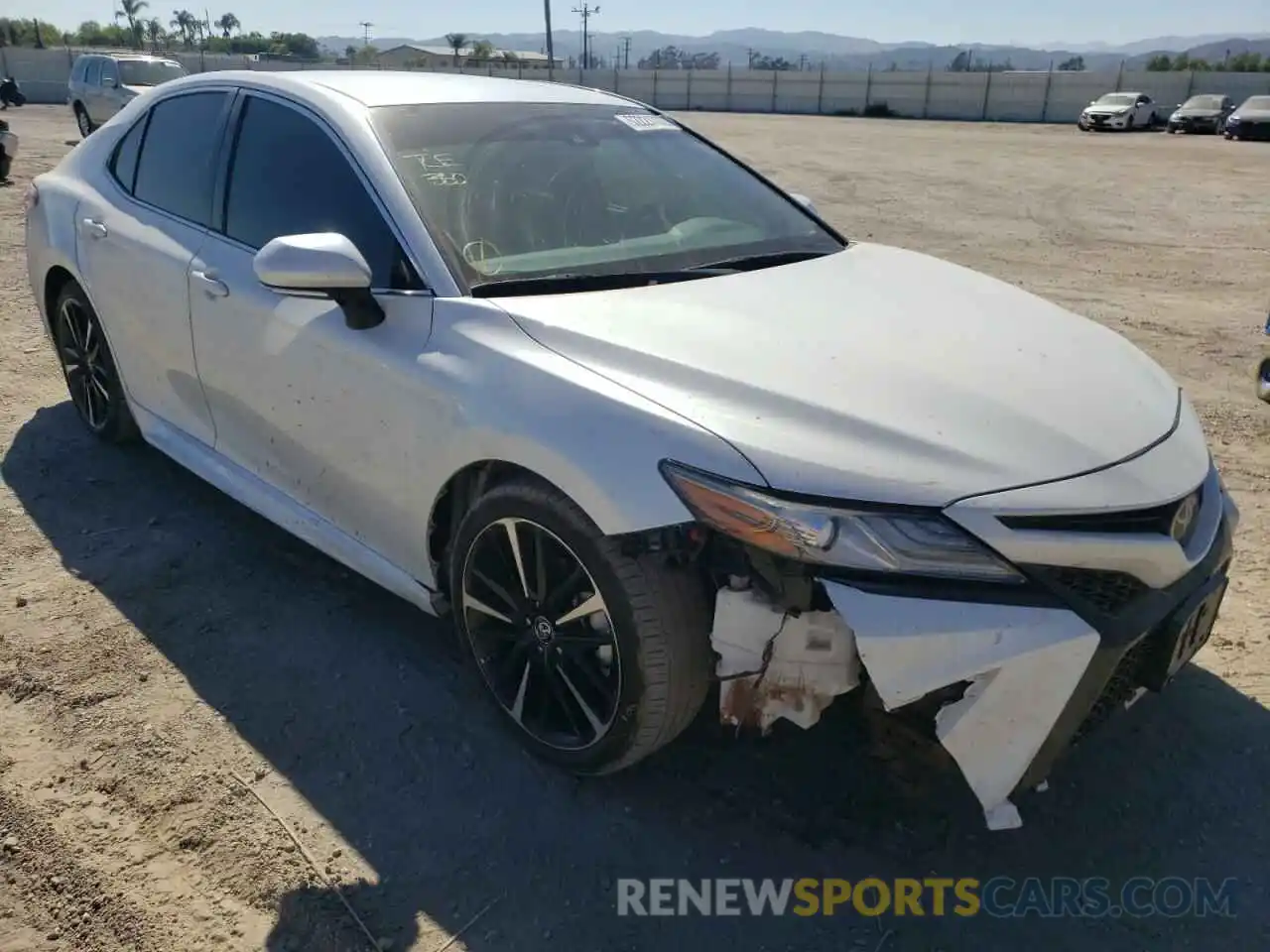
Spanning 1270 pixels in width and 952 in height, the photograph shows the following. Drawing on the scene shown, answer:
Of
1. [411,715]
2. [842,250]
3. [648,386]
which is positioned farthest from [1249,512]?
[411,715]

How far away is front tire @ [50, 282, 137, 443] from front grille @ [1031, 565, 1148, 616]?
370cm

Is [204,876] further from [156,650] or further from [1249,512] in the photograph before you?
[1249,512]

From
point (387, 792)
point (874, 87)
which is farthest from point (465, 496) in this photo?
point (874, 87)

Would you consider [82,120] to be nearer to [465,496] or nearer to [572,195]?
[572,195]

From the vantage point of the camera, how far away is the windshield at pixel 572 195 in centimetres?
282

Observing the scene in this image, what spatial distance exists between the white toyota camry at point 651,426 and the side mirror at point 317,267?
12mm

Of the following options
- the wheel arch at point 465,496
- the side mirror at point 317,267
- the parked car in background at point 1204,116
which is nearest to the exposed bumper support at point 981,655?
the wheel arch at point 465,496

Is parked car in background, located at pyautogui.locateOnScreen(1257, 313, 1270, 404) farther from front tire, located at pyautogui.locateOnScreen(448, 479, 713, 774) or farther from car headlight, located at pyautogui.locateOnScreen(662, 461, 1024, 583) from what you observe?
front tire, located at pyautogui.locateOnScreen(448, 479, 713, 774)

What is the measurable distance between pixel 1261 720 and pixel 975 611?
149 centimetres

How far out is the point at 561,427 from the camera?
2.27m

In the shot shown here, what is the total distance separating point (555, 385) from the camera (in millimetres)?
2324

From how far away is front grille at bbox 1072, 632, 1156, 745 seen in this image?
6.95 feet

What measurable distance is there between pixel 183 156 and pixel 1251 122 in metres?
32.2

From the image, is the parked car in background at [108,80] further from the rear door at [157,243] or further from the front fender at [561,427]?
the front fender at [561,427]
